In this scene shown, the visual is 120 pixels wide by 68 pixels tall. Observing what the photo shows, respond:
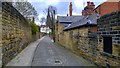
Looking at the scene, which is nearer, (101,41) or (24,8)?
(101,41)

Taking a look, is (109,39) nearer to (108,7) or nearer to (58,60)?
(58,60)

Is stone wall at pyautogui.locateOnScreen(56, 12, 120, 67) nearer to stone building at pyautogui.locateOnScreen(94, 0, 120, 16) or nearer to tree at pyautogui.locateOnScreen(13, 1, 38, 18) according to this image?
stone building at pyautogui.locateOnScreen(94, 0, 120, 16)

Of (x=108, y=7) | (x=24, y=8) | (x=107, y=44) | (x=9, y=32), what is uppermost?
(x=24, y=8)

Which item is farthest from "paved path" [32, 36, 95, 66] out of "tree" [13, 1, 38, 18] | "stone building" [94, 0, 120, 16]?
"tree" [13, 1, 38, 18]

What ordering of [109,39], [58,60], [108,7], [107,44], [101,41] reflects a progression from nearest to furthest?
1. [109,39]
2. [107,44]
3. [101,41]
4. [58,60]
5. [108,7]

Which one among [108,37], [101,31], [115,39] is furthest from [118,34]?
[101,31]

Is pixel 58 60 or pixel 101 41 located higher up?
pixel 101 41

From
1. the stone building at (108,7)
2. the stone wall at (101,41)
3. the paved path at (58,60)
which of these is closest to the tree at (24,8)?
the paved path at (58,60)

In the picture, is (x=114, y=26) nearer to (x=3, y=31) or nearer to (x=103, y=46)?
(x=103, y=46)

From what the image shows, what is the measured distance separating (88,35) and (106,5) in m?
4.34

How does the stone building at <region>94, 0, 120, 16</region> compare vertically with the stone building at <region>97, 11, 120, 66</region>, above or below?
above

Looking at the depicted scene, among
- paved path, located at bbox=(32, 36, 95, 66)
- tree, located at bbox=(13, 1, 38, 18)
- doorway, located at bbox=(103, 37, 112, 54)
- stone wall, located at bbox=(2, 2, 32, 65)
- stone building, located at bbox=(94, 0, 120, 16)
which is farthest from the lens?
tree, located at bbox=(13, 1, 38, 18)

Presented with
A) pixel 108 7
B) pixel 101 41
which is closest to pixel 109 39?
pixel 101 41

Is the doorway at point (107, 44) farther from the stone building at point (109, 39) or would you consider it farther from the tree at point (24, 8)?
the tree at point (24, 8)
